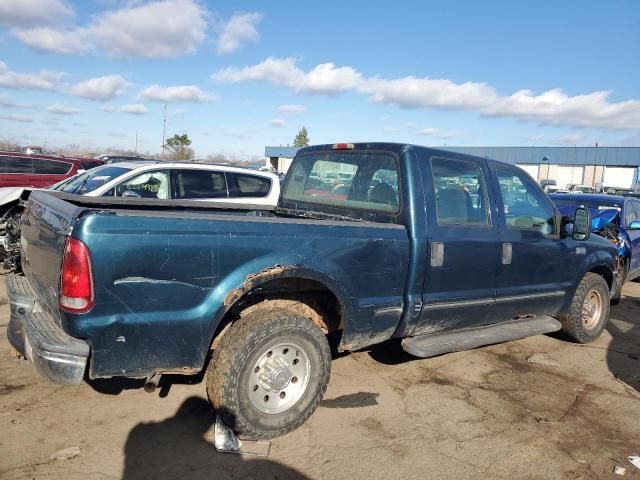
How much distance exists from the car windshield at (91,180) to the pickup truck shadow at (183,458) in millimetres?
4550

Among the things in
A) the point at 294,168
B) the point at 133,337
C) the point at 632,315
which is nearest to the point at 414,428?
the point at 133,337

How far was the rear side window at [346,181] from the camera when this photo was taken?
408 cm

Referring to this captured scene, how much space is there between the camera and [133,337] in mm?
2742

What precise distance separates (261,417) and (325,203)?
6.72 ft

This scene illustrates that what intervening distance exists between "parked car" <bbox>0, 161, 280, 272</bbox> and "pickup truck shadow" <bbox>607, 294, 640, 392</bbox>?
526 cm

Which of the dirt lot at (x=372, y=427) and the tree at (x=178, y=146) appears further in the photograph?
the tree at (x=178, y=146)

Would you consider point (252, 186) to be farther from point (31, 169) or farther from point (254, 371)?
point (31, 169)

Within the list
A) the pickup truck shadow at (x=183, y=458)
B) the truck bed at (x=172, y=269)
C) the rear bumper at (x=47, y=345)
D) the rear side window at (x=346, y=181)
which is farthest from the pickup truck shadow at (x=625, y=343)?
the rear bumper at (x=47, y=345)

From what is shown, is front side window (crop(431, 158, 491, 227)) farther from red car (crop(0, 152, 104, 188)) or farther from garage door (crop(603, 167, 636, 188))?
garage door (crop(603, 167, 636, 188))

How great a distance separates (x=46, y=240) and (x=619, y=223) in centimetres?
825

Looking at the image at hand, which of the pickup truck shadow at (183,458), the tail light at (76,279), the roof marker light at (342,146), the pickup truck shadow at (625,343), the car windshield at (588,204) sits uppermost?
the roof marker light at (342,146)

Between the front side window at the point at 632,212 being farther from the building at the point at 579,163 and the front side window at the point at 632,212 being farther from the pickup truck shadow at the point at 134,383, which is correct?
the building at the point at 579,163

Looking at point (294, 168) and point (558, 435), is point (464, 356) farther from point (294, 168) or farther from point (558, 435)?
point (294, 168)

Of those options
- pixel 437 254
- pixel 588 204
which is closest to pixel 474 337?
pixel 437 254
